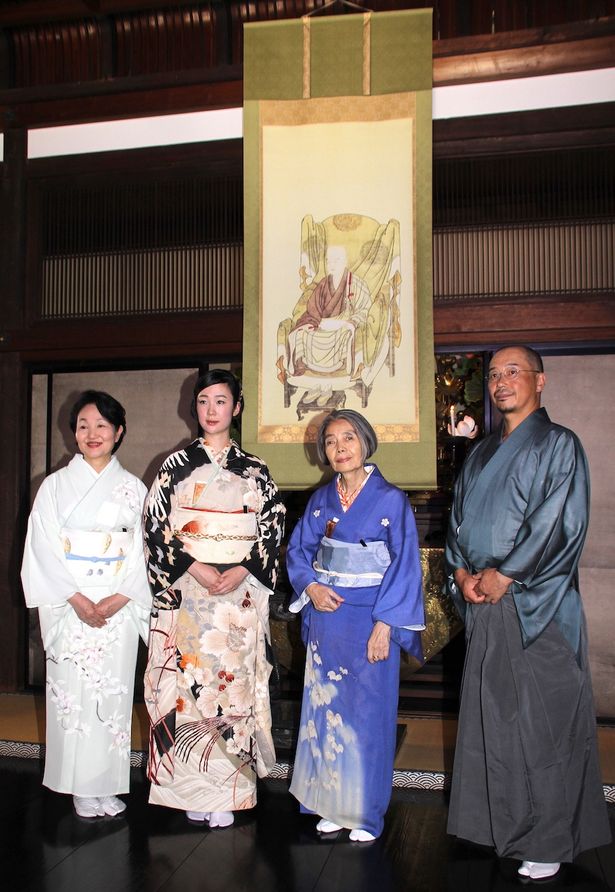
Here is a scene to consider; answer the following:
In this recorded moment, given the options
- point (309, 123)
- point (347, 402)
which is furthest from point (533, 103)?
point (347, 402)

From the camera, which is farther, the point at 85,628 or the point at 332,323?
the point at 332,323

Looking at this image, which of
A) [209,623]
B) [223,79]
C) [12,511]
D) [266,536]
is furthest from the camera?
[12,511]

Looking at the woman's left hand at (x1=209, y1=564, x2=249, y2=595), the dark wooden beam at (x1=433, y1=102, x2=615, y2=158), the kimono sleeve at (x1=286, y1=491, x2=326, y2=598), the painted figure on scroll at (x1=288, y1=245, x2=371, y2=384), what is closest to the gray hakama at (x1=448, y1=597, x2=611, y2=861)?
the kimono sleeve at (x1=286, y1=491, x2=326, y2=598)

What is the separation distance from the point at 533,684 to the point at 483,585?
0.42 metres

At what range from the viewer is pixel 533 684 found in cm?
320

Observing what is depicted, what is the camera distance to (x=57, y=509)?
12.3 feet

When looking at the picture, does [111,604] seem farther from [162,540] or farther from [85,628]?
[162,540]

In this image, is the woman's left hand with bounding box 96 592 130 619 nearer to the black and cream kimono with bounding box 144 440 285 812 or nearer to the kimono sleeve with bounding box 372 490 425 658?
the black and cream kimono with bounding box 144 440 285 812

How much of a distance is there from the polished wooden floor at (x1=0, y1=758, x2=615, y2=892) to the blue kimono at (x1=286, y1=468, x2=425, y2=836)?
168 mm

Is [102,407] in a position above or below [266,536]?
above

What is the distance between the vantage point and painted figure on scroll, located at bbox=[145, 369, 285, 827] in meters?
3.56

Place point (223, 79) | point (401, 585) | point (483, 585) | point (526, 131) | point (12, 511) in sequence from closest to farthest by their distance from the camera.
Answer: point (483, 585)
point (401, 585)
point (526, 131)
point (223, 79)
point (12, 511)

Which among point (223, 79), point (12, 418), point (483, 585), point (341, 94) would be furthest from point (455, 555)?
point (223, 79)

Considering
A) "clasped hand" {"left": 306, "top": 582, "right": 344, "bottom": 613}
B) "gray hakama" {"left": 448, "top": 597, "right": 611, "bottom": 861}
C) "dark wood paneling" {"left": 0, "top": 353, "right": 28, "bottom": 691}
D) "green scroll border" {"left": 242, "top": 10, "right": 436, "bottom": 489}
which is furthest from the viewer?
"dark wood paneling" {"left": 0, "top": 353, "right": 28, "bottom": 691}
